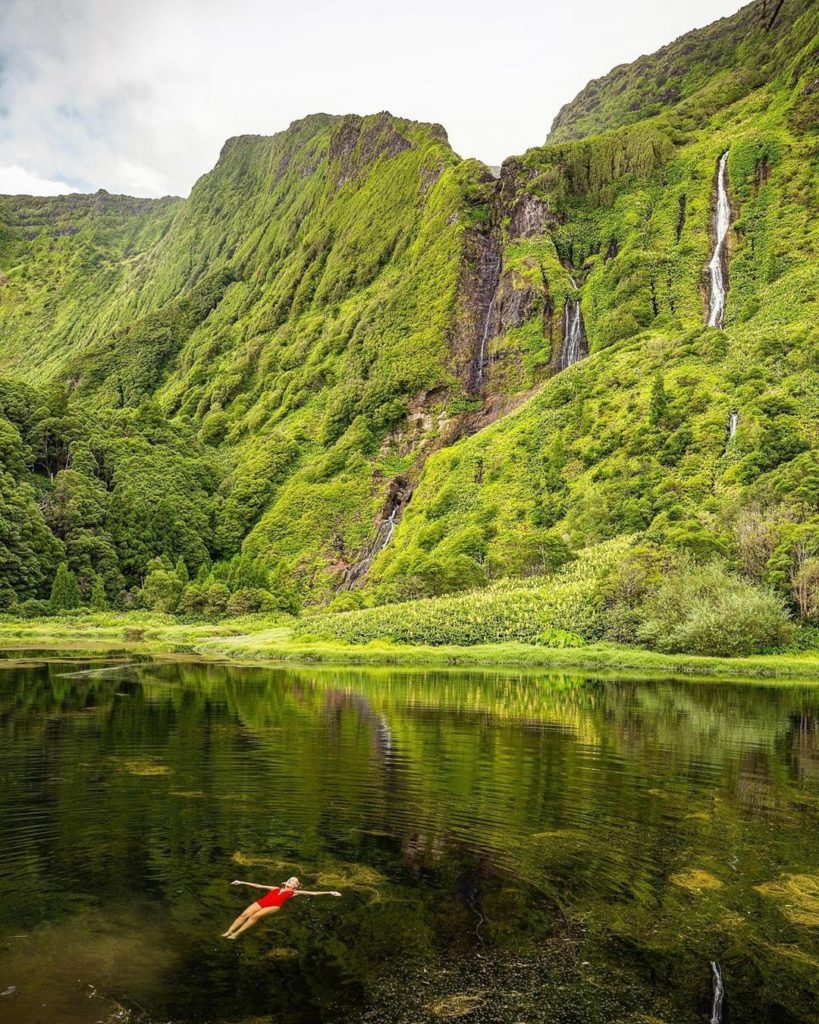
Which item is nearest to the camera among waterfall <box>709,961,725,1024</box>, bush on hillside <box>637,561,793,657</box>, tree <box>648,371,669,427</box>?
waterfall <box>709,961,725,1024</box>

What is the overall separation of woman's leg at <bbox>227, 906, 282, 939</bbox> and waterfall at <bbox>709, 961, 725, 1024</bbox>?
748cm

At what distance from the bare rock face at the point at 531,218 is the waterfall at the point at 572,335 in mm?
27039

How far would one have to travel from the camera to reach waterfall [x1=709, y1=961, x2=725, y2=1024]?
11.7 meters

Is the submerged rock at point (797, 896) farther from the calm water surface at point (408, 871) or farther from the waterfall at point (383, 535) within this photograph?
the waterfall at point (383, 535)

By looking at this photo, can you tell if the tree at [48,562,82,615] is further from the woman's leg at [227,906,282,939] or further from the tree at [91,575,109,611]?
the woman's leg at [227,906,282,939]

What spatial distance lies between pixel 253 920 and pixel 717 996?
25.3ft

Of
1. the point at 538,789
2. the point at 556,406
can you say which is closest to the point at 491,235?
the point at 556,406

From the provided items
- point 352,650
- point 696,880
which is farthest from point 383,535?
point 696,880

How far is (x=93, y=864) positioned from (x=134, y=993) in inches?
270

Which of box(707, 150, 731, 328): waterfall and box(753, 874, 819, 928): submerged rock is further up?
box(707, 150, 731, 328): waterfall

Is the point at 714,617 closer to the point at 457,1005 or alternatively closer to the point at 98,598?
the point at 457,1005

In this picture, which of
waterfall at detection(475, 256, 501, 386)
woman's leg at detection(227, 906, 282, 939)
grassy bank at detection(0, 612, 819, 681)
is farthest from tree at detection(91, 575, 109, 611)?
woman's leg at detection(227, 906, 282, 939)

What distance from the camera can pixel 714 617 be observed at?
2916 inches

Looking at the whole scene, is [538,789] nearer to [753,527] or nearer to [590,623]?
[590,623]
